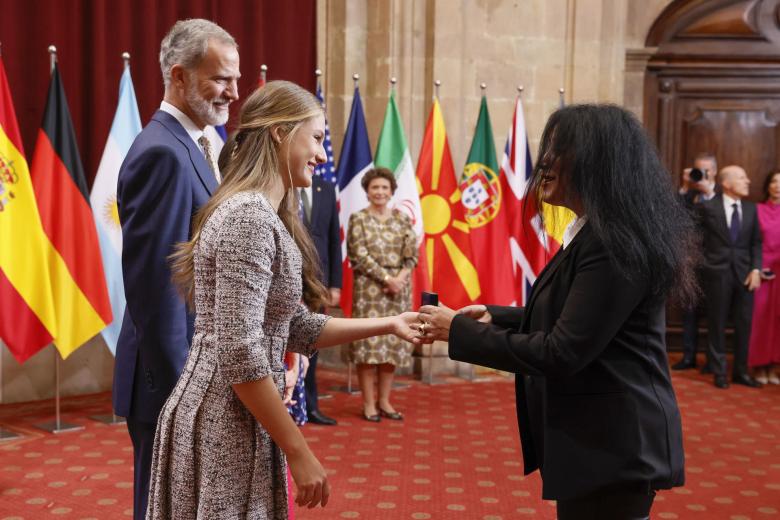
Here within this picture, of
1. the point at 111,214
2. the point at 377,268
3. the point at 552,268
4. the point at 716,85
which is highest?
the point at 716,85

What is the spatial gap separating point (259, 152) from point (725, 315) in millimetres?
6063

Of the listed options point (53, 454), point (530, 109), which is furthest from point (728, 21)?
point (53, 454)

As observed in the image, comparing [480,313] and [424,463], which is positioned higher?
[480,313]

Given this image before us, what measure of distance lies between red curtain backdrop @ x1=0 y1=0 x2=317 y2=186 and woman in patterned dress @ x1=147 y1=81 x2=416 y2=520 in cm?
452

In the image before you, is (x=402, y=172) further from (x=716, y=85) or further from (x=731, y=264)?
(x=716, y=85)

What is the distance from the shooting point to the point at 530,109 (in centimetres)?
769

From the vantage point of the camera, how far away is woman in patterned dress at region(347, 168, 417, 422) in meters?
5.86

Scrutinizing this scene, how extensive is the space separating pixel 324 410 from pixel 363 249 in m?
1.10

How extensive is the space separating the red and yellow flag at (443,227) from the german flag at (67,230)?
2.43 m

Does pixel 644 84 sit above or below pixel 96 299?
above

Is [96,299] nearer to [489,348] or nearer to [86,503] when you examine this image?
[86,503]

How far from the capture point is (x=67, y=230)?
5.33 metres

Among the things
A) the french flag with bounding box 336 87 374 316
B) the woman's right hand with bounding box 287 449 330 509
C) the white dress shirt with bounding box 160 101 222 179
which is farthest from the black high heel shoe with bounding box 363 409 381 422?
the woman's right hand with bounding box 287 449 330 509

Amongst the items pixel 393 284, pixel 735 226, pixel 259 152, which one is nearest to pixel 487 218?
pixel 393 284
